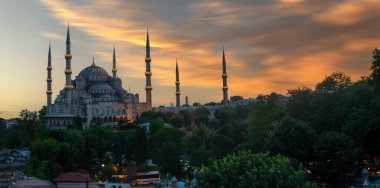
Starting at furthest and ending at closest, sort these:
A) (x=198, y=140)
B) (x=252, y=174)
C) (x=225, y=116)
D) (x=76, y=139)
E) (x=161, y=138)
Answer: (x=225, y=116) → (x=161, y=138) → (x=76, y=139) → (x=198, y=140) → (x=252, y=174)

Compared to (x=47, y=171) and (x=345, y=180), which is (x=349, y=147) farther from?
(x=47, y=171)

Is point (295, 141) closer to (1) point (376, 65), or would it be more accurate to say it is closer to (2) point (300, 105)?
(2) point (300, 105)

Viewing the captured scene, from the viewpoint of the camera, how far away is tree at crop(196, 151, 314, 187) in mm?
20469

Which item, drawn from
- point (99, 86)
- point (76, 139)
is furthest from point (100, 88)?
point (76, 139)

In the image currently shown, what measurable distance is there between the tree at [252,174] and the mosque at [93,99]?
8407cm

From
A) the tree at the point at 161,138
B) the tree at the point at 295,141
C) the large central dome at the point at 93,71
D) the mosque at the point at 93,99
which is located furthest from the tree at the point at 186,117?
the tree at the point at 295,141

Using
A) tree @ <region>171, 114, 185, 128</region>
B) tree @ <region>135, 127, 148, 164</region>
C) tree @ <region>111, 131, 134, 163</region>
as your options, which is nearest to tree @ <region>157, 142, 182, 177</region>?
tree @ <region>135, 127, 148, 164</region>

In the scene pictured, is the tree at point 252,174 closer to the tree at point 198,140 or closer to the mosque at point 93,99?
the tree at point 198,140

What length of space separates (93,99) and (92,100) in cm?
77

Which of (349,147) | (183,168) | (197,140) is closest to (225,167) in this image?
(349,147)

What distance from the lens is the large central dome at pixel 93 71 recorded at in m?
117

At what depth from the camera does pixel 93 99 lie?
11156 cm

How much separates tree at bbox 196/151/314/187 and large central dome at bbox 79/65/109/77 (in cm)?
9670

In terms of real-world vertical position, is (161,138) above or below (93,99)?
below
